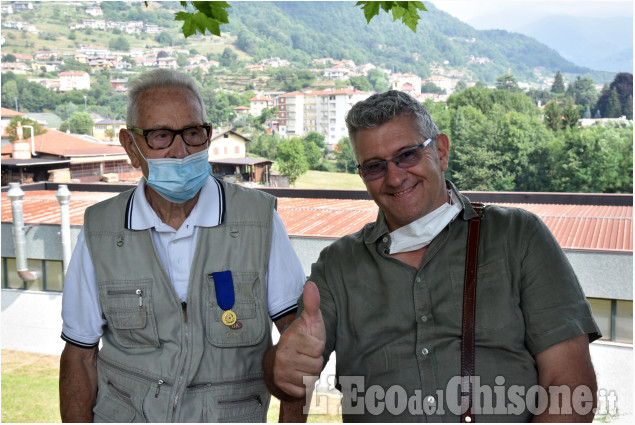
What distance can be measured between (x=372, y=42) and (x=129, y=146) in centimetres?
12290

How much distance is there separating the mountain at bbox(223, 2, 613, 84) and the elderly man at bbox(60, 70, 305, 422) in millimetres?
104204

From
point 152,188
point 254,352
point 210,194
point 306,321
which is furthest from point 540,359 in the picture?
point 152,188

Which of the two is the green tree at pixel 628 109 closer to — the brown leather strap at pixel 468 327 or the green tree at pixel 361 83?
the green tree at pixel 361 83

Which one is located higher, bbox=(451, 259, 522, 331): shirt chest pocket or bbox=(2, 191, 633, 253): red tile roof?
bbox=(451, 259, 522, 331): shirt chest pocket

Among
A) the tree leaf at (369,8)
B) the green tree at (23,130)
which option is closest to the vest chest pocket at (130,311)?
the tree leaf at (369,8)

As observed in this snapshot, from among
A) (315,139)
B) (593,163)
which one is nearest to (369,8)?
(593,163)

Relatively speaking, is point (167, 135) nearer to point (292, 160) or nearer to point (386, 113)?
point (386, 113)

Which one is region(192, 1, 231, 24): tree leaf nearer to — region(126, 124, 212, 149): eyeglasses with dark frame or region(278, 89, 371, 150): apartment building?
region(126, 124, 212, 149): eyeglasses with dark frame

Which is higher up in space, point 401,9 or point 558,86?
point 558,86

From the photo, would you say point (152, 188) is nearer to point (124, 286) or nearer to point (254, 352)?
point (124, 286)

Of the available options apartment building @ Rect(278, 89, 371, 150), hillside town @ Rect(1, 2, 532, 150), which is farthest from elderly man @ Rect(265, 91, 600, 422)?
apartment building @ Rect(278, 89, 371, 150)

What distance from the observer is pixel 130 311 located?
194cm

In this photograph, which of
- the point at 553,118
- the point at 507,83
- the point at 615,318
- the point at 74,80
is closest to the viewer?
the point at 615,318

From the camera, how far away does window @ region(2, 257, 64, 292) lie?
558 inches
